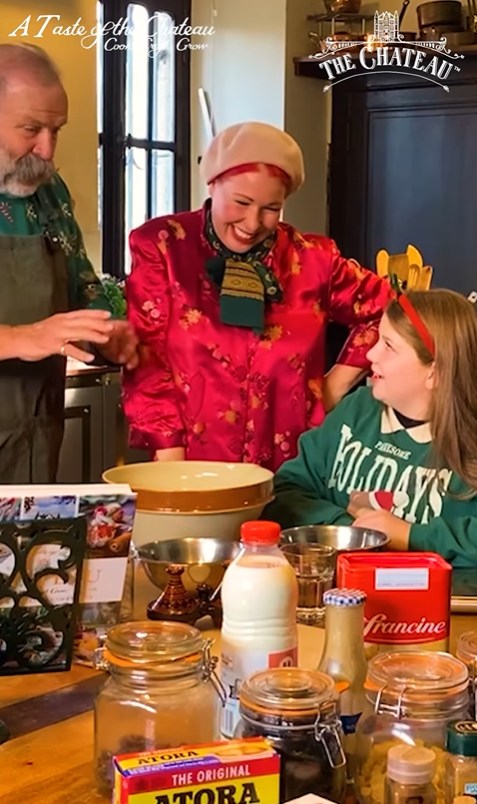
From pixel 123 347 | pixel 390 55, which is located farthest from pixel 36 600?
pixel 390 55

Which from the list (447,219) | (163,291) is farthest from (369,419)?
(447,219)

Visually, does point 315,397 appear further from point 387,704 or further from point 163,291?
point 387,704

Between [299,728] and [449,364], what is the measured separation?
1.08m

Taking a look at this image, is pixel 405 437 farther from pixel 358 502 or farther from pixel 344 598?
pixel 344 598

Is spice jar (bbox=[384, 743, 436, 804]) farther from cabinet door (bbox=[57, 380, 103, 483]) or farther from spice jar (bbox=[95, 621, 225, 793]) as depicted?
cabinet door (bbox=[57, 380, 103, 483])

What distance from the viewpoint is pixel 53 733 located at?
3.37 feet

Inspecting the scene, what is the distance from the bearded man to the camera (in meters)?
2.06

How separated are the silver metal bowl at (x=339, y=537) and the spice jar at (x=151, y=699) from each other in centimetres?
52

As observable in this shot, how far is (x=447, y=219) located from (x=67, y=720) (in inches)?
142

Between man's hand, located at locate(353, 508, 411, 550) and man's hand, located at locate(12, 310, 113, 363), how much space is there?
23.2 inches

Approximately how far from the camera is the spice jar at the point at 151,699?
0.90m

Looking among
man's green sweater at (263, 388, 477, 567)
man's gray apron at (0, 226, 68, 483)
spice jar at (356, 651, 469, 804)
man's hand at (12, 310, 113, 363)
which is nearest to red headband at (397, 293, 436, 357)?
man's green sweater at (263, 388, 477, 567)

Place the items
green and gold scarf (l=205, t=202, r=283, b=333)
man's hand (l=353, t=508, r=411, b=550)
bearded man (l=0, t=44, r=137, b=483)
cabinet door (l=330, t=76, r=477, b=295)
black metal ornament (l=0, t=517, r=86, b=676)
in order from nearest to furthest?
1. black metal ornament (l=0, t=517, r=86, b=676)
2. man's hand (l=353, t=508, r=411, b=550)
3. bearded man (l=0, t=44, r=137, b=483)
4. green and gold scarf (l=205, t=202, r=283, b=333)
5. cabinet door (l=330, t=76, r=477, b=295)

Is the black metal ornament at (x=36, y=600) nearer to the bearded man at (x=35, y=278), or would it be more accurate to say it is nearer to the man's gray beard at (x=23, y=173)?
the bearded man at (x=35, y=278)
